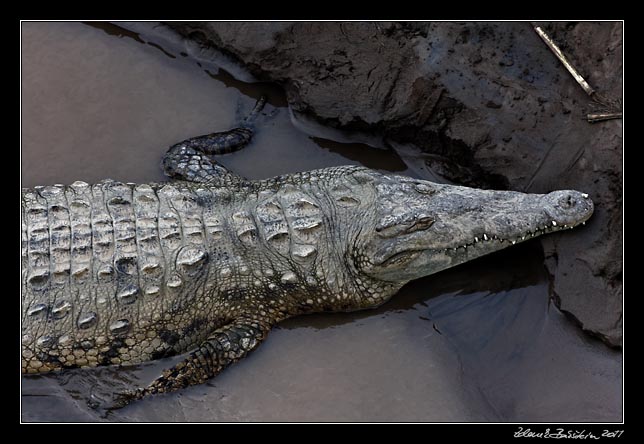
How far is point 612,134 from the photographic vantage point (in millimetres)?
4473

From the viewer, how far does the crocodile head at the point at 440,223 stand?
446 centimetres

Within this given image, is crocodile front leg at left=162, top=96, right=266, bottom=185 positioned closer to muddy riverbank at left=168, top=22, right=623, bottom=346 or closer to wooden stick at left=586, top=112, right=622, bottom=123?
muddy riverbank at left=168, top=22, right=623, bottom=346

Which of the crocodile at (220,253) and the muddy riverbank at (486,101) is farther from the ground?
the muddy riverbank at (486,101)

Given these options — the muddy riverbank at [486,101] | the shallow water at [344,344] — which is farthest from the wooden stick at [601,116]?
the shallow water at [344,344]

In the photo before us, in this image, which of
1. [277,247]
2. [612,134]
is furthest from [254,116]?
[612,134]

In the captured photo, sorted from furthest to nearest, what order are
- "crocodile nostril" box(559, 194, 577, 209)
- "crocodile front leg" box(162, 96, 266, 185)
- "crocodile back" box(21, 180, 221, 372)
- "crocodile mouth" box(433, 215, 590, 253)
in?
1. "crocodile front leg" box(162, 96, 266, 185)
2. "crocodile mouth" box(433, 215, 590, 253)
3. "crocodile nostril" box(559, 194, 577, 209)
4. "crocodile back" box(21, 180, 221, 372)

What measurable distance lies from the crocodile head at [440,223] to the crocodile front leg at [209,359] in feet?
2.92

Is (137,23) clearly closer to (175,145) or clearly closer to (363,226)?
(175,145)

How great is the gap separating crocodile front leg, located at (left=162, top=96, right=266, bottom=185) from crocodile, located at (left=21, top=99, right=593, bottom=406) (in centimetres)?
42

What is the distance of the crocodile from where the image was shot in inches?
170

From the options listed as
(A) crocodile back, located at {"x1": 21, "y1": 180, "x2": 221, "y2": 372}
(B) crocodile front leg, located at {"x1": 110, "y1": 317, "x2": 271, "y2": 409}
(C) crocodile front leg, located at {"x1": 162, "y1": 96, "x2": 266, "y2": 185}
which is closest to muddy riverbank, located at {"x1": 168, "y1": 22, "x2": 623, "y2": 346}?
(C) crocodile front leg, located at {"x1": 162, "y1": 96, "x2": 266, "y2": 185}

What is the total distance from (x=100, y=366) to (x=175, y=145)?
1.80 meters

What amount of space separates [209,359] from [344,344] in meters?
0.94

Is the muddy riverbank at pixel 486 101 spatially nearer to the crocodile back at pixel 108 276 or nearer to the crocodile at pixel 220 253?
the crocodile at pixel 220 253
